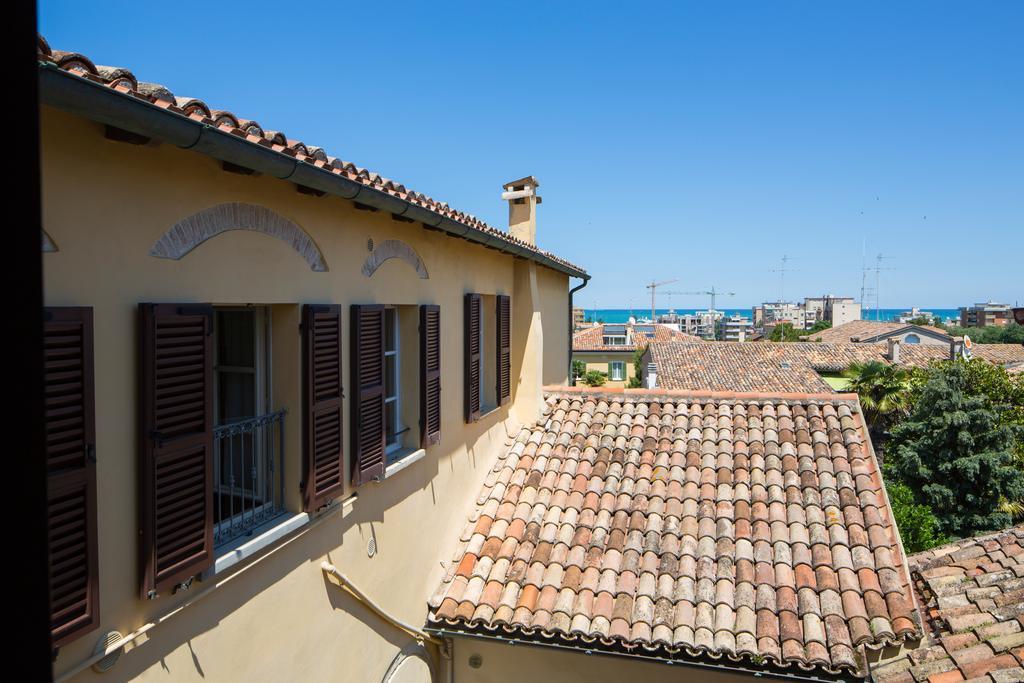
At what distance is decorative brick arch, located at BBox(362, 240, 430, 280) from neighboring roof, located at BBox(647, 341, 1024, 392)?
99.6 ft

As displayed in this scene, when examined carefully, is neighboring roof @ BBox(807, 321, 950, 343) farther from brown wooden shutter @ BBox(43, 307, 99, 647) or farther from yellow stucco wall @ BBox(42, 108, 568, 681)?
brown wooden shutter @ BBox(43, 307, 99, 647)

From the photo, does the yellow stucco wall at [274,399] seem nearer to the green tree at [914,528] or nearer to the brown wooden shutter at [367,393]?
the brown wooden shutter at [367,393]

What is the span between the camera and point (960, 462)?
23.4 metres

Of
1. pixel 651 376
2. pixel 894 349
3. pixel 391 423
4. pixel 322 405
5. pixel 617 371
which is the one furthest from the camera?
pixel 617 371

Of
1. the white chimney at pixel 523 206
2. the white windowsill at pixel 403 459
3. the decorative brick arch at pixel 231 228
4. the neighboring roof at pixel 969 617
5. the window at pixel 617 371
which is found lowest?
the window at pixel 617 371

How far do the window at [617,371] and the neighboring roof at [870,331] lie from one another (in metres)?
32.6

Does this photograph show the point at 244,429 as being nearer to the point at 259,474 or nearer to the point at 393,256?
the point at 259,474

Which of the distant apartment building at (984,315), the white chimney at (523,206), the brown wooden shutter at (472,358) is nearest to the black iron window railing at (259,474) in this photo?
the brown wooden shutter at (472,358)

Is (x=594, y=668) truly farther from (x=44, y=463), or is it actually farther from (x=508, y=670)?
(x=44, y=463)

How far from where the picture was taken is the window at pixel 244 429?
4.26 metres

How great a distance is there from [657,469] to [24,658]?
7.63m

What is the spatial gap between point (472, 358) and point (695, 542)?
10.4 feet

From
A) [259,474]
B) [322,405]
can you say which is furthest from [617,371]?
[259,474]

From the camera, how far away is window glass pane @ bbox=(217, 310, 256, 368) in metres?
5.29
